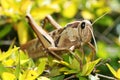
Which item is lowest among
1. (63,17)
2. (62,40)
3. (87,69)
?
(87,69)

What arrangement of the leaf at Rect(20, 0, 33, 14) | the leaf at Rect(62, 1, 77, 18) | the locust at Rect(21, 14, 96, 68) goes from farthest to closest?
the leaf at Rect(62, 1, 77, 18) < the leaf at Rect(20, 0, 33, 14) < the locust at Rect(21, 14, 96, 68)

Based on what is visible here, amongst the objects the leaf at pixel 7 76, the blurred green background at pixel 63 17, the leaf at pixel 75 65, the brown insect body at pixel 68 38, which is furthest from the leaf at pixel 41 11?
the leaf at pixel 7 76

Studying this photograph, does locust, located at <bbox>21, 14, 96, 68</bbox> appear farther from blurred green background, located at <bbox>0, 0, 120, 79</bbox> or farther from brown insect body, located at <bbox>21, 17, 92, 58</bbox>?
blurred green background, located at <bbox>0, 0, 120, 79</bbox>

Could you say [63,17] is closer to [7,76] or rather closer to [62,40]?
[62,40]

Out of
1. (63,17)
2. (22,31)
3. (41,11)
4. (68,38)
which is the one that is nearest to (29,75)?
(68,38)

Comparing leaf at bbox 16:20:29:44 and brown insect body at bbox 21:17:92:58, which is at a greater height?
leaf at bbox 16:20:29:44

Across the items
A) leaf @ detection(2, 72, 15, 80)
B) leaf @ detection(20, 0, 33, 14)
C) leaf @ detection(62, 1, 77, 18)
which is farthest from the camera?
leaf @ detection(62, 1, 77, 18)

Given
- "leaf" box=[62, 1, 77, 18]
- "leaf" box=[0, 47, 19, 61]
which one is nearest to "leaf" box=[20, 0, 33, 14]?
"leaf" box=[62, 1, 77, 18]
